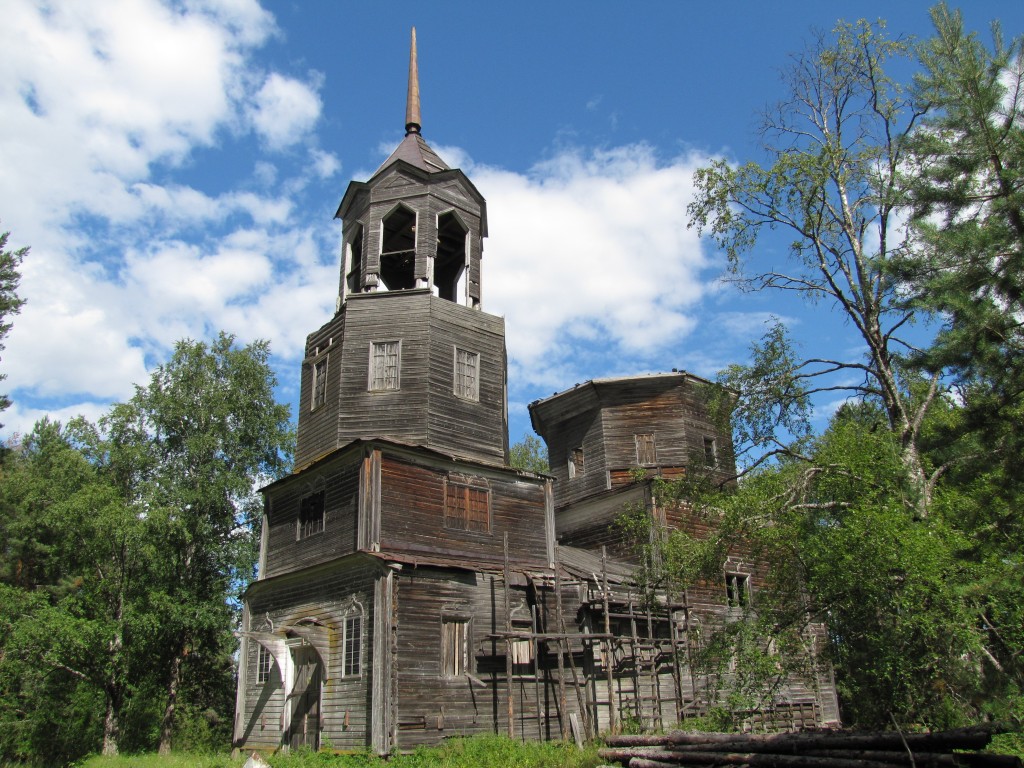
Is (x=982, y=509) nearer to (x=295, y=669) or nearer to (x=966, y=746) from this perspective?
(x=966, y=746)

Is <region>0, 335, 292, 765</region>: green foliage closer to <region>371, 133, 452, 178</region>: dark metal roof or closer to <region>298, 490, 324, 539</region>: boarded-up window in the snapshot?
<region>298, 490, 324, 539</region>: boarded-up window

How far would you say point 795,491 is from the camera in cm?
1534

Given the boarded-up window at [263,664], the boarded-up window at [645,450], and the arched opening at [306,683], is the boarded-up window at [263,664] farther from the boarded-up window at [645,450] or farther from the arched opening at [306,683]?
the boarded-up window at [645,450]

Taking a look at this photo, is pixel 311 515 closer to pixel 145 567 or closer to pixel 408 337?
pixel 408 337

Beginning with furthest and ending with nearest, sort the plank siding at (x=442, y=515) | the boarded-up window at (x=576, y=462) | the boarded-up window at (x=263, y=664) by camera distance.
Answer: the boarded-up window at (x=576, y=462), the boarded-up window at (x=263, y=664), the plank siding at (x=442, y=515)

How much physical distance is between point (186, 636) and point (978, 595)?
24865mm

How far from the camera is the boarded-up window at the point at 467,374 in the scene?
2166 cm

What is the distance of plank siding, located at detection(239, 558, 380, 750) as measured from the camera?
16.5 meters

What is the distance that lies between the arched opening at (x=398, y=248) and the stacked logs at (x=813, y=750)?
16.5 metres

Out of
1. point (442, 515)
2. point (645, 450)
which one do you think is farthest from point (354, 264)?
point (645, 450)

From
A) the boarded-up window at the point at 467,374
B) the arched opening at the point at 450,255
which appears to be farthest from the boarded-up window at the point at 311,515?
the arched opening at the point at 450,255

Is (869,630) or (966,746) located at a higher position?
(869,630)

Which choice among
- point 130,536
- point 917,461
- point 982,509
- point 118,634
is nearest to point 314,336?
point 130,536

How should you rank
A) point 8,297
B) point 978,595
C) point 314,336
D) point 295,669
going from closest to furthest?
point 978,595, point 295,669, point 314,336, point 8,297
